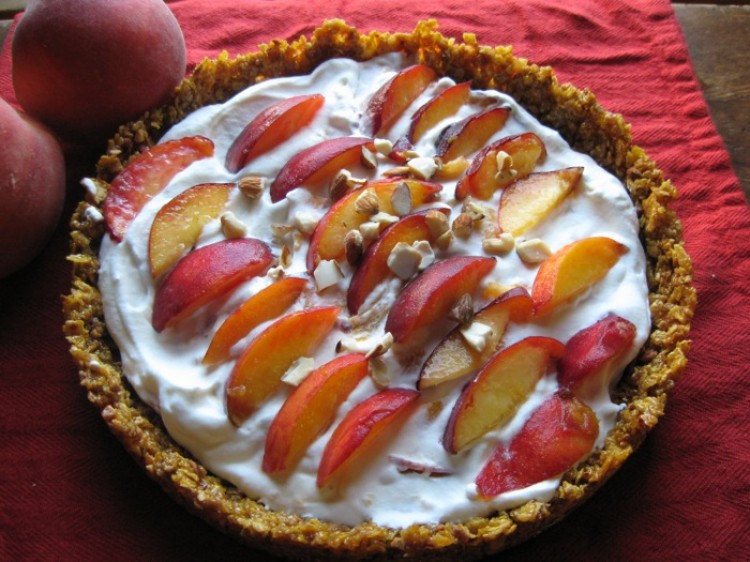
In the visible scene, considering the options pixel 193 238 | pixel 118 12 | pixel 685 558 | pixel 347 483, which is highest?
pixel 118 12

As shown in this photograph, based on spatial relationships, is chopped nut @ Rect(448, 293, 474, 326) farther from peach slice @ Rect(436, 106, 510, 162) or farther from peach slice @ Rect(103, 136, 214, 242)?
peach slice @ Rect(103, 136, 214, 242)

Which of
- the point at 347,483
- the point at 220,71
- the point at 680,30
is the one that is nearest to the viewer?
the point at 347,483

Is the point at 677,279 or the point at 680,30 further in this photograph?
the point at 680,30

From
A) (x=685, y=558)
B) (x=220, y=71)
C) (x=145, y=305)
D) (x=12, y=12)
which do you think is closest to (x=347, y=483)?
(x=145, y=305)

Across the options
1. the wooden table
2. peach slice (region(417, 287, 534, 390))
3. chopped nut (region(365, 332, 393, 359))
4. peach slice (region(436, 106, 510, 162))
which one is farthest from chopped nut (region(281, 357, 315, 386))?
the wooden table

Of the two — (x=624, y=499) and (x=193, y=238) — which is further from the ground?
(x=193, y=238)

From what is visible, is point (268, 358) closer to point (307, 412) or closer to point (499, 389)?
point (307, 412)

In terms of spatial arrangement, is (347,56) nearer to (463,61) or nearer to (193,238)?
(463,61)
